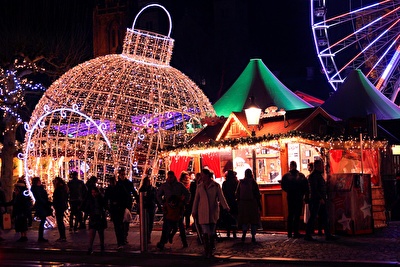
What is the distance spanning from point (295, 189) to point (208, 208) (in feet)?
9.82

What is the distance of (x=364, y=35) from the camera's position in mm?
29266

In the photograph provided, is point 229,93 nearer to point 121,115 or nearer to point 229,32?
point 121,115

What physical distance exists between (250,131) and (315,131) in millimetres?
1734

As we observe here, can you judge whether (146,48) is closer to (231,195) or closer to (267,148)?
(267,148)

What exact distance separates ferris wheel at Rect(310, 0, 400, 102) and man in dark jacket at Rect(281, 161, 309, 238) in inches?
563

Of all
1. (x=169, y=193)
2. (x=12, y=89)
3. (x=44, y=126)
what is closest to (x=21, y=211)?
(x=44, y=126)

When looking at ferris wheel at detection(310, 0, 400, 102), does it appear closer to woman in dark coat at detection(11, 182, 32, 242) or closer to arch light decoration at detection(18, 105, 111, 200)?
arch light decoration at detection(18, 105, 111, 200)

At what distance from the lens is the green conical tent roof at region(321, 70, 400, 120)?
28188 mm

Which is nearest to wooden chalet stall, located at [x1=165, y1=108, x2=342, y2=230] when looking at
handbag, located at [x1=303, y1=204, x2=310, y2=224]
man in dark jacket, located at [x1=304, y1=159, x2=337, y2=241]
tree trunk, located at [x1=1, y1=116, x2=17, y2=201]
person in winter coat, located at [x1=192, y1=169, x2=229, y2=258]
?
handbag, located at [x1=303, y1=204, x2=310, y2=224]

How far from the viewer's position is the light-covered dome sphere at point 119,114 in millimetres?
21266

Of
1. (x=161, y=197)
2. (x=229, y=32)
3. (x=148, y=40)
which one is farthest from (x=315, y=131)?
(x=229, y=32)

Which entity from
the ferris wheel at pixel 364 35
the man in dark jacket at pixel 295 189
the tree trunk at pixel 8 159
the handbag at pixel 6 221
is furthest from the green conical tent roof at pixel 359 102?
the handbag at pixel 6 221

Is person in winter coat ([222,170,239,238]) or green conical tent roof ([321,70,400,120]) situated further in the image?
green conical tent roof ([321,70,400,120])

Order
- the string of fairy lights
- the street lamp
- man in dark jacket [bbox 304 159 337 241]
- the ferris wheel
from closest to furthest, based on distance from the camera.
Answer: man in dark jacket [bbox 304 159 337 241]
the street lamp
the string of fairy lights
the ferris wheel
